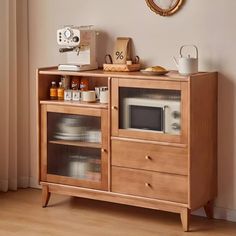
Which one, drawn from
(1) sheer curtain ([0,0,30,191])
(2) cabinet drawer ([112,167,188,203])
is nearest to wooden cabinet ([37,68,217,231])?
(2) cabinet drawer ([112,167,188,203])

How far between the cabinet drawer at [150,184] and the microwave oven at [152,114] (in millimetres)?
288

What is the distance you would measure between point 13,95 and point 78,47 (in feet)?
2.53

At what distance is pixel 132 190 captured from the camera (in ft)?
14.5

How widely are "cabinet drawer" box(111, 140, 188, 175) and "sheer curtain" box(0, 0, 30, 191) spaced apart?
111cm

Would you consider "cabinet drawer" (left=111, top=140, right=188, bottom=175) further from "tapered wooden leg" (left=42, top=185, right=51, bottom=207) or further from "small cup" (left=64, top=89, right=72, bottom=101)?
"tapered wooden leg" (left=42, top=185, right=51, bottom=207)

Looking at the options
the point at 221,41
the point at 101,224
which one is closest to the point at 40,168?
the point at 101,224

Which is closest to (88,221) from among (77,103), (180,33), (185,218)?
(185,218)

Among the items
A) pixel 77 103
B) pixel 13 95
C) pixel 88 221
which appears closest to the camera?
pixel 88 221

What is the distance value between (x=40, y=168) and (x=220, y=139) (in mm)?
1295

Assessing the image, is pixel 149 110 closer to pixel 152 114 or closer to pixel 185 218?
pixel 152 114

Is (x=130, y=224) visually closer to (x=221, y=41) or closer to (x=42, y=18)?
(x=221, y=41)

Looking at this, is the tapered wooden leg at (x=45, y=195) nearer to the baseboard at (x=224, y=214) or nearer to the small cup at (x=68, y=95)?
the small cup at (x=68, y=95)

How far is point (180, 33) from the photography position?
14.8 ft

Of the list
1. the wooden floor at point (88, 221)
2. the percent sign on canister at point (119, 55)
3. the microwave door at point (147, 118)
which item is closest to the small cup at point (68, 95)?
the percent sign on canister at point (119, 55)
